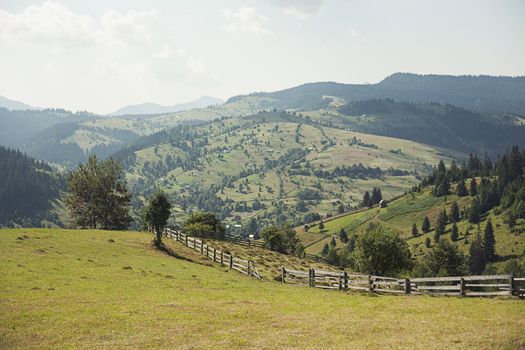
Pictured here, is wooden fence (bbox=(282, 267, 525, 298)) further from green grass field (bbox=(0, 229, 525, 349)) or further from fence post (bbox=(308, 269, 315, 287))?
green grass field (bbox=(0, 229, 525, 349))

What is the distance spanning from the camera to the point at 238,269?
50.9 m

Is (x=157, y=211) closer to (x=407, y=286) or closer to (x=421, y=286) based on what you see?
(x=407, y=286)

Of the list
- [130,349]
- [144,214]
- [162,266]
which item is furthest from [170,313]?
[144,214]

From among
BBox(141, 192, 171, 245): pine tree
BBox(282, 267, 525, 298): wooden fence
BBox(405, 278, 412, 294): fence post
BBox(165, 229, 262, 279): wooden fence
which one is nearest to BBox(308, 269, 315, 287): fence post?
BBox(282, 267, 525, 298): wooden fence

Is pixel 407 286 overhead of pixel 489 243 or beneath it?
overhead

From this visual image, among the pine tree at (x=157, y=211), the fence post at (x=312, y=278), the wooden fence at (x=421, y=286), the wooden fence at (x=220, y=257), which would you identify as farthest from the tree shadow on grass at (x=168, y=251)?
the fence post at (x=312, y=278)

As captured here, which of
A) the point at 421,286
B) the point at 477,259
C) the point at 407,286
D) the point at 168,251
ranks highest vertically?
the point at 421,286

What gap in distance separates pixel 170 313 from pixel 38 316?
6.85 metres

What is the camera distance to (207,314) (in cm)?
2592

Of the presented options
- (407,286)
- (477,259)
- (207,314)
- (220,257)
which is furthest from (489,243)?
(207,314)

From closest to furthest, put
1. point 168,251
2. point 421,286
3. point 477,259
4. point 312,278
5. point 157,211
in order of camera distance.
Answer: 1. point 421,286
2. point 312,278
3. point 168,251
4. point 157,211
5. point 477,259

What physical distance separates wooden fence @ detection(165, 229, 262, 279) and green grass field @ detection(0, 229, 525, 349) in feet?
23.4

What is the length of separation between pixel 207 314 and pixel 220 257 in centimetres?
3042

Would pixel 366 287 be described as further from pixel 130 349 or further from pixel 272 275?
pixel 130 349
